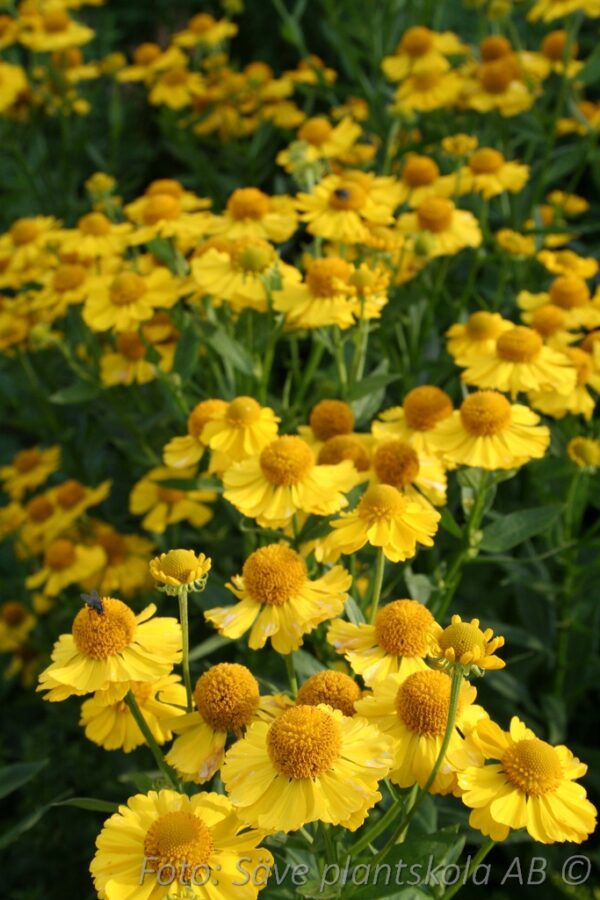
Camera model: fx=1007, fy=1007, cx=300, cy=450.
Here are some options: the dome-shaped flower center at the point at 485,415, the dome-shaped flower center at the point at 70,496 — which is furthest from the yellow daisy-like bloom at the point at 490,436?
the dome-shaped flower center at the point at 70,496

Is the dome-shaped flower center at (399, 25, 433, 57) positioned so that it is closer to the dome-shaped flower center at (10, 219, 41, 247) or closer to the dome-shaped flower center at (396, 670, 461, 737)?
the dome-shaped flower center at (10, 219, 41, 247)

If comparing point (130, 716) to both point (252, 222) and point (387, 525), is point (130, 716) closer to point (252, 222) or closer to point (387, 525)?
point (387, 525)

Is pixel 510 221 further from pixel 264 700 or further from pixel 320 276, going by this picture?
pixel 264 700

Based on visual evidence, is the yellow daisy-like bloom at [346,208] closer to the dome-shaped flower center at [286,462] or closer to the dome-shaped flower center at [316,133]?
the dome-shaped flower center at [316,133]

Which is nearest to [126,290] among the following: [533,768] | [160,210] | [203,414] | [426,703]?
[160,210]

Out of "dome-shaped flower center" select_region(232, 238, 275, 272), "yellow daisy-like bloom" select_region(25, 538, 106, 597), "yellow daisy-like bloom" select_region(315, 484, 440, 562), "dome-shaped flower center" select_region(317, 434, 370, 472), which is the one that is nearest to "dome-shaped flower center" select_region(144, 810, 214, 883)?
"yellow daisy-like bloom" select_region(315, 484, 440, 562)

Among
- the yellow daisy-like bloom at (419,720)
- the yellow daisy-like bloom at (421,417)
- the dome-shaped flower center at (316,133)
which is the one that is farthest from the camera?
the dome-shaped flower center at (316,133)

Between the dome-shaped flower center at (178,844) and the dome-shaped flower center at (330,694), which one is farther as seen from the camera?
the dome-shaped flower center at (330,694)
